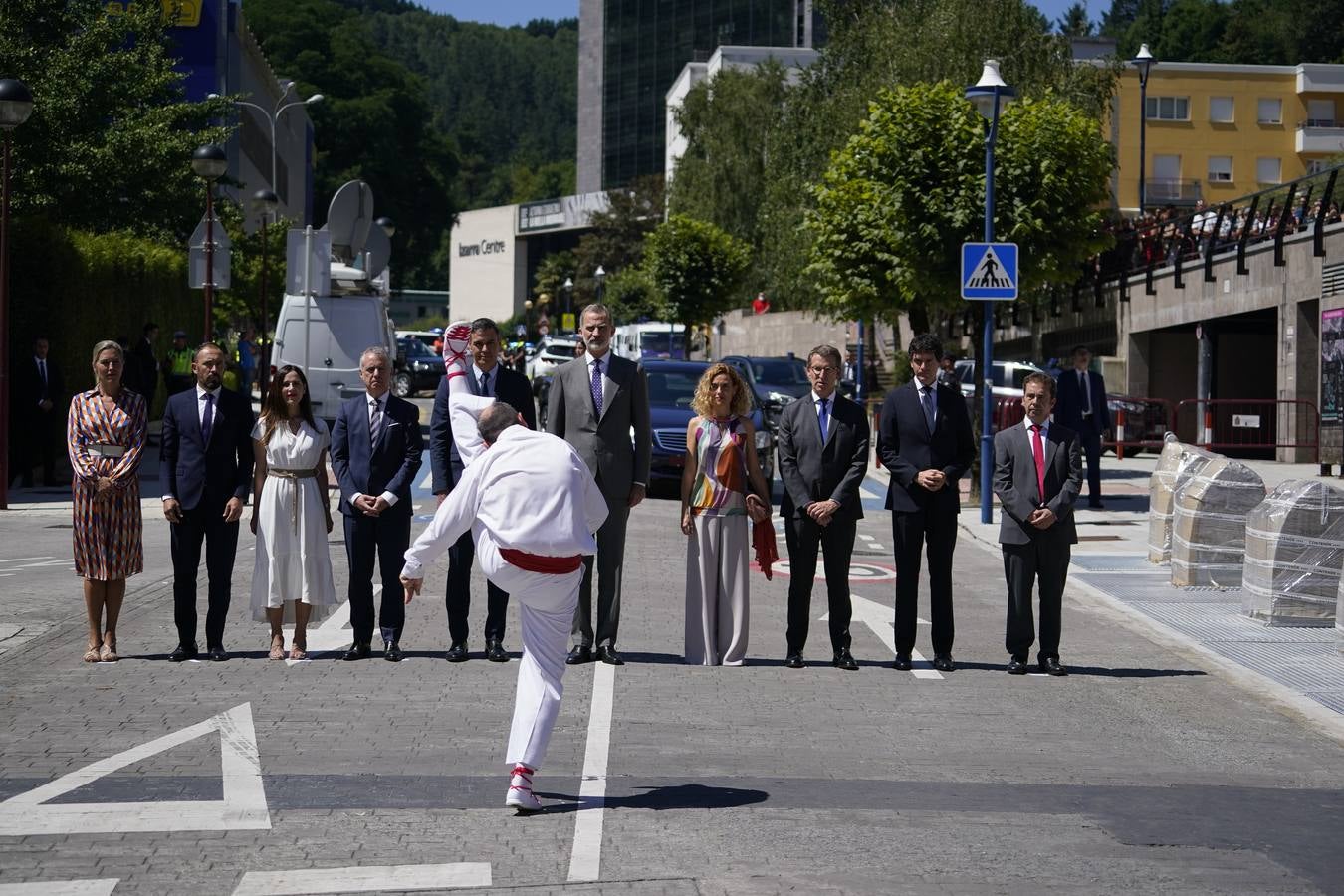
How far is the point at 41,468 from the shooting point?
980 inches

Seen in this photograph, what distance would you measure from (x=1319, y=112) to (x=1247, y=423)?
174ft

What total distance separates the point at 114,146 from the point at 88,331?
4.92 meters

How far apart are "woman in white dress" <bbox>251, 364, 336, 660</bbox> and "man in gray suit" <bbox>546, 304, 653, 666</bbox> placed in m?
1.47

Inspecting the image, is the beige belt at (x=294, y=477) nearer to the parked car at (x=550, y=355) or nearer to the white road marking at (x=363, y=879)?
the white road marking at (x=363, y=879)

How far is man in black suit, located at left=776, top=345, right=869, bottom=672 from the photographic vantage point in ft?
35.4

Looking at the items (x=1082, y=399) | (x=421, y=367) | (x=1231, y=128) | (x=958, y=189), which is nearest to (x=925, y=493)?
(x=1082, y=399)

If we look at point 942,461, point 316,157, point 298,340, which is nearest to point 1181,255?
point 298,340

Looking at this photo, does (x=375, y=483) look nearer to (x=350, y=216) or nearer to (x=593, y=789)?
(x=593, y=789)

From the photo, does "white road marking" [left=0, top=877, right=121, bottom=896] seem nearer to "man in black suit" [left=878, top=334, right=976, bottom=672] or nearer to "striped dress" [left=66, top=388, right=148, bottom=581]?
"striped dress" [left=66, top=388, right=148, bottom=581]

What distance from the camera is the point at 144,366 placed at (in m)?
24.6

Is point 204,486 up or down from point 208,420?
down

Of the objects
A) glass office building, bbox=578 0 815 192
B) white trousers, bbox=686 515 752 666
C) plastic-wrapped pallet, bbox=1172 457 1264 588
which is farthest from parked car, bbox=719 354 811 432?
glass office building, bbox=578 0 815 192

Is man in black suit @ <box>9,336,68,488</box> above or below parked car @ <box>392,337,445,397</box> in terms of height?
below

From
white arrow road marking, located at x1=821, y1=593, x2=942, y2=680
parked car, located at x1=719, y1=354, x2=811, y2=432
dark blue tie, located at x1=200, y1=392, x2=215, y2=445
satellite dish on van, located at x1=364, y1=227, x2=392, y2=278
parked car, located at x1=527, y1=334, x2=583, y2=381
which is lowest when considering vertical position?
white arrow road marking, located at x1=821, y1=593, x2=942, y2=680
